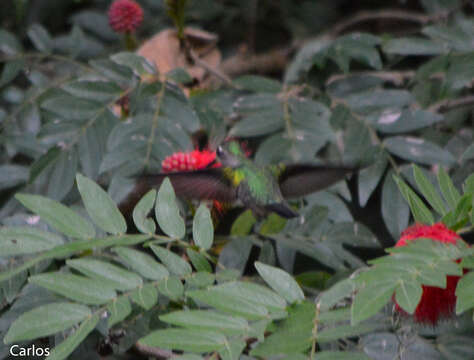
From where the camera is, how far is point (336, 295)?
0.76 metres

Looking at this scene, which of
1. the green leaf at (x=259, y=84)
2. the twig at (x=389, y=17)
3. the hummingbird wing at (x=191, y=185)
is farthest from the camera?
the twig at (x=389, y=17)

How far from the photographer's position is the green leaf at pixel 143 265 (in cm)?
81

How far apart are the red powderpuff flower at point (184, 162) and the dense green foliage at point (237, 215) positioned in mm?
34

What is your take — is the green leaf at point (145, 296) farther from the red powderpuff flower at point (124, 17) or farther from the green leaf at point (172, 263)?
the red powderpuff flower at point (124, 17)

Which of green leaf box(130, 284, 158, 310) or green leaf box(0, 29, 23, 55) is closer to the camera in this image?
green leaf box(130, 284, 158, 310)

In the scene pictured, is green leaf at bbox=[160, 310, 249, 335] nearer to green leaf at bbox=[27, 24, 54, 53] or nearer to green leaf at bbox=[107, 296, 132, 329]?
green leaf at bbox=[107, 296, 132, 329]

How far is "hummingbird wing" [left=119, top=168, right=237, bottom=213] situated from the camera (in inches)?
42.3

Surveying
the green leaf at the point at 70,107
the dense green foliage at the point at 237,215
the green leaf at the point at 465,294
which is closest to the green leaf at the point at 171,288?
→ the dense green foliage at the point at 237,215

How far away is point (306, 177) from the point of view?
1203 millimetres

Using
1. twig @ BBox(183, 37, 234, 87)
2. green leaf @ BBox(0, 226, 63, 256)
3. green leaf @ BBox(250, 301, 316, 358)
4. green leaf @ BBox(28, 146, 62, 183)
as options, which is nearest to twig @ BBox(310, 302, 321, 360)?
green leaf @ BBox(250, 301, 316, 358)

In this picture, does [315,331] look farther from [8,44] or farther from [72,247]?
[8,44]

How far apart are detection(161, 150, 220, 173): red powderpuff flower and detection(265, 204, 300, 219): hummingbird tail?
15 cm

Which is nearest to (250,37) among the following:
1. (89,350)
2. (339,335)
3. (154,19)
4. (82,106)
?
(154,19)

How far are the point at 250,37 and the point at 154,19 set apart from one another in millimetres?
357
